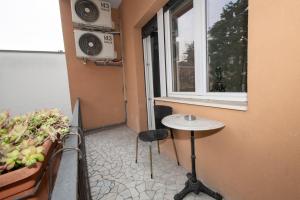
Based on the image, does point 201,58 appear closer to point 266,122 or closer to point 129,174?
point 266,122

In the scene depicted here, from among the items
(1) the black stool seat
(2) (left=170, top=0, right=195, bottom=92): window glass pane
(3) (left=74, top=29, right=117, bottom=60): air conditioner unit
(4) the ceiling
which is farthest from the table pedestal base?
(4) the ceiling

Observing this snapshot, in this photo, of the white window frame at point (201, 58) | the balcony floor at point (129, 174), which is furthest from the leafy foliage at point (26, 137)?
the white window frame at point (201, 58)

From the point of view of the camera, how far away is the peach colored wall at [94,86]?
3.46m

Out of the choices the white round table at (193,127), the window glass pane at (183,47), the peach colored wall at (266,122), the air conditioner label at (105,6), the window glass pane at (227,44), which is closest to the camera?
the peach colored wall at (266,122)

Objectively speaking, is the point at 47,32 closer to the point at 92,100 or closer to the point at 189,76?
the point at 92,100

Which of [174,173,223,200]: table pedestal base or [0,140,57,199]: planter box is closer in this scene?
[0,140,57,199]: planter box

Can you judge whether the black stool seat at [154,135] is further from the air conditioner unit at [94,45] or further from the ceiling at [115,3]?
the ceiling at [115,3]

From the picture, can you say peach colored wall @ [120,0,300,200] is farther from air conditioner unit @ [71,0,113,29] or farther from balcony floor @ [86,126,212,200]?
air conditioner unit @ [71,0,113,29]

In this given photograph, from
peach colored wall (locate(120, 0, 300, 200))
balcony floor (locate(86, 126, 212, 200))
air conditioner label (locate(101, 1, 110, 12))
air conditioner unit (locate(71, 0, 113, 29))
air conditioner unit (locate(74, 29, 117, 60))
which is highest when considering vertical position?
air conditioner label (locate(101, 1, 110, 12))

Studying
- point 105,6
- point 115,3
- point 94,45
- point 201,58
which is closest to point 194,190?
point 201,58

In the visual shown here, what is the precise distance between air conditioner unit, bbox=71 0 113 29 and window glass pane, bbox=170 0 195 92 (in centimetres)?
187

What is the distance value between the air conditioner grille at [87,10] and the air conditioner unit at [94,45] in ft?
0.92

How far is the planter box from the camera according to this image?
48cm

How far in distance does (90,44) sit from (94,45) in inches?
3.4
